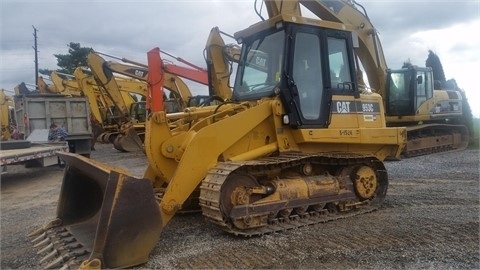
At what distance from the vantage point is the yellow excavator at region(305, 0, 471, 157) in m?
9.27

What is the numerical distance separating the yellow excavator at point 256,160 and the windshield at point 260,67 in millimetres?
18

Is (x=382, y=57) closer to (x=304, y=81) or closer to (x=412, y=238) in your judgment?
(x=304, y=81)

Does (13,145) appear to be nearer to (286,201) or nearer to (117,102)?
(117,102)

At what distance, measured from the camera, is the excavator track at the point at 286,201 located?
4.56 meters

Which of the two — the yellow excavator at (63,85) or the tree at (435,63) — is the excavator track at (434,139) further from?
the yellow excavator at (63,85)

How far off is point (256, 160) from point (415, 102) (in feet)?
26.5

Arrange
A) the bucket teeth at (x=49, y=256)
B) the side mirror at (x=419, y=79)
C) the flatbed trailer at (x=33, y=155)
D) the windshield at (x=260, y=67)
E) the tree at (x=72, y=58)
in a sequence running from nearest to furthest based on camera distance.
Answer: the bucket teeth at (x=49, y=256)
the windshield at (x=260, y=67)
the flatbed trailer at (x=33, y=155)
the side mirror at (x=419, y=79)
the tree at (x=72, y=58)

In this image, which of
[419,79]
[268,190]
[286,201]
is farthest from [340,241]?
[419,79]

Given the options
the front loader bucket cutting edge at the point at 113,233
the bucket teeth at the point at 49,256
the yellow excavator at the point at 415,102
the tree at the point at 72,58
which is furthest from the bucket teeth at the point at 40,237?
the tree at the point at 72,58

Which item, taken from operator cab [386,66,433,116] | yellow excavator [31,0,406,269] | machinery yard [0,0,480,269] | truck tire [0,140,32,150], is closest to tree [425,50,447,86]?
operator cab [386,66,433,116]

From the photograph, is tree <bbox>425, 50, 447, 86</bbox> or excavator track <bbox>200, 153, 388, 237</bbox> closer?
excavator track <bbox>200, 153, 388, 237</bbox>

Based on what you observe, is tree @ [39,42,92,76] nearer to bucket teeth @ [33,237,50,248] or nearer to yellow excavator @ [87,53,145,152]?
yellow excavator @ [87,53,145,152]

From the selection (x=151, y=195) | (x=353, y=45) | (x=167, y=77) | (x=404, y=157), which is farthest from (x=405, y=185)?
(x=167, y=77)

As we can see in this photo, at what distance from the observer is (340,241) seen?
455 cm
